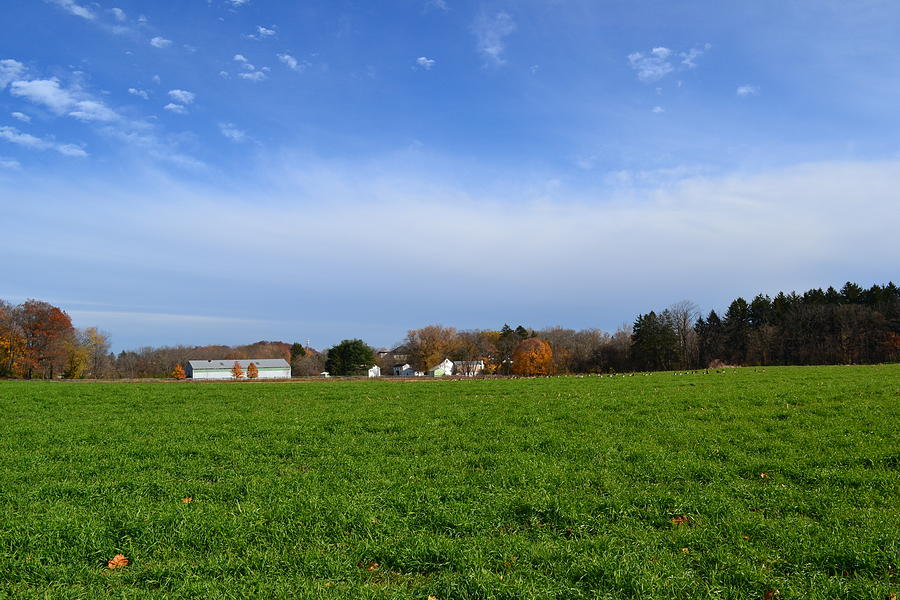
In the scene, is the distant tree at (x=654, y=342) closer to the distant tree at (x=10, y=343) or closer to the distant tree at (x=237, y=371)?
the distant tree at (x=237, y=371)

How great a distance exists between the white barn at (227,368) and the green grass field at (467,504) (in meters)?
108

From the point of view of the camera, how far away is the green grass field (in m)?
5.43

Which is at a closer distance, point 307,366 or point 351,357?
point 351,357

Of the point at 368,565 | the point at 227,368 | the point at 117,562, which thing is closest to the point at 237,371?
the point at 227,368

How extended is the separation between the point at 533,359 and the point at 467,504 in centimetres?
8700

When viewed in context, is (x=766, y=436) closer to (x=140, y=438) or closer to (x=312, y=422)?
(x=312, y=422)

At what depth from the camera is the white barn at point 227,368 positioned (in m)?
115

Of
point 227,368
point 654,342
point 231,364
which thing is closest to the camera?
point 654,342

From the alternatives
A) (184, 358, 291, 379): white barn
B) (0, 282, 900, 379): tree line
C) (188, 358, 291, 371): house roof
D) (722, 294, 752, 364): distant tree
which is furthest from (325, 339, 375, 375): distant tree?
(722, 294, 752, 364): distant tree

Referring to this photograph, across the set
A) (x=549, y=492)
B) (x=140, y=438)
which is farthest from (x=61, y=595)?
(x=140, y=438)

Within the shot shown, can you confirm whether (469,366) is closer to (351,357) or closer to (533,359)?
(533,359)

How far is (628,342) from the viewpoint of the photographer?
341ft

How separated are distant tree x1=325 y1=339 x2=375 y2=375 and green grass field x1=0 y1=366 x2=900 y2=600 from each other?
3535 inches

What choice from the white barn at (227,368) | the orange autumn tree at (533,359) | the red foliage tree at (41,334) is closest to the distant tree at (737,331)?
the orange autumn tree at (533,359)
